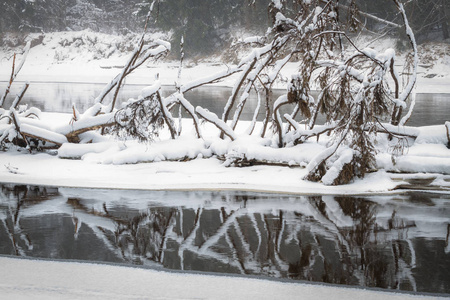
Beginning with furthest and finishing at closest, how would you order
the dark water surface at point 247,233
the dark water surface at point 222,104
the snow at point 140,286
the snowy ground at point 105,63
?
the snowy ground at point 105,63, the dark water surface at point 222,104, the dark water surface at point 247,233, the snow at point 140,286

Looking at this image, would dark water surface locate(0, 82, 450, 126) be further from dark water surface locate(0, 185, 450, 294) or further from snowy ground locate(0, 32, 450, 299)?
dark water surface locate(0, 185, 450, 294)

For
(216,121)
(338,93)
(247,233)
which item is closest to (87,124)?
(216,121)

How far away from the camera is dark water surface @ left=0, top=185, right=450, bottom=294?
5.15 m

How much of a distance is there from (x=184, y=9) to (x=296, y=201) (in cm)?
3185

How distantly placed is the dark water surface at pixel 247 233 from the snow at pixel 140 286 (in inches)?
10.4

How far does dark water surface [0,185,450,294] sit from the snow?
26 centimetres

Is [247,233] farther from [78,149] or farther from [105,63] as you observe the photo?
[105,63]

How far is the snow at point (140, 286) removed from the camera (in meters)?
4.44

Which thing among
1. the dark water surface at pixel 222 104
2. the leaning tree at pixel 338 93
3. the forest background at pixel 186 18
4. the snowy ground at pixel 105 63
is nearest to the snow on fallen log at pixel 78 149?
the leaning tree at pixel 338 93

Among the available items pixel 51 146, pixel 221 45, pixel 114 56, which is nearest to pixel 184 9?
pixel 221 45

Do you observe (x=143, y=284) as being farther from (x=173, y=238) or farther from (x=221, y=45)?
(x=221, y=45)

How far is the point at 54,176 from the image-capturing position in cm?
962

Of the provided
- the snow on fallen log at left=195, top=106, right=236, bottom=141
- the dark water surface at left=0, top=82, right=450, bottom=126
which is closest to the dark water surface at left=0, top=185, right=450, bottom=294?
the snow on fallen log at left=195, top=106, right=236, bottom=141

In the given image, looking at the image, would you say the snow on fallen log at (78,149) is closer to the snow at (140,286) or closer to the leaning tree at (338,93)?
the leaning tree at (338,93)
